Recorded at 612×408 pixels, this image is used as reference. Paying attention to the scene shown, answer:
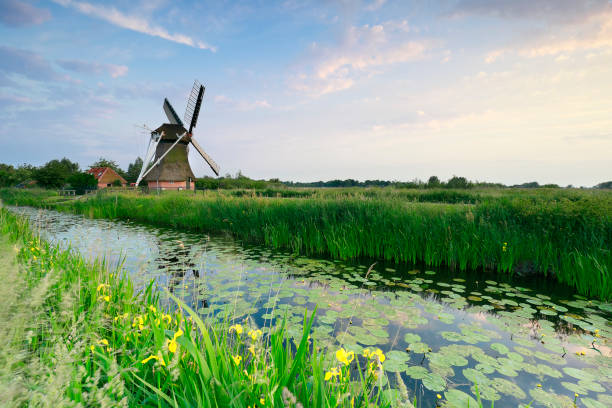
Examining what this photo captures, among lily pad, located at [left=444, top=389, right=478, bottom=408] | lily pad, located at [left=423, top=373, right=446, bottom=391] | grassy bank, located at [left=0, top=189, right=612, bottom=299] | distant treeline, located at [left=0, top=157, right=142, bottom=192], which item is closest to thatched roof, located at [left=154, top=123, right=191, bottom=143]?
distant treeline, located at [left=0, top=157, right=142, bottom=192]

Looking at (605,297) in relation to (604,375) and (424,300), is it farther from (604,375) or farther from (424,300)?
(424,300)

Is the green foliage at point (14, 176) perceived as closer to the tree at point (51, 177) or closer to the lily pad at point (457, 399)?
the tree at point (51, 177)

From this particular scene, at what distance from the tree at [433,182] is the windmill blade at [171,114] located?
25.6m

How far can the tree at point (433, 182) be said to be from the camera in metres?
26.3

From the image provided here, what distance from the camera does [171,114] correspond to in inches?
1187

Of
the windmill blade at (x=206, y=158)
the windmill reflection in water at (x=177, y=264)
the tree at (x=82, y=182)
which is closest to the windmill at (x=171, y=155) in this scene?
the windmill blade at (x=206, y=158)

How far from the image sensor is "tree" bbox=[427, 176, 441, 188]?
86.4ft

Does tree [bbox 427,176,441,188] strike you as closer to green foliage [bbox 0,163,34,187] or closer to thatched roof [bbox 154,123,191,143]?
thatched roof [bbox 154,123,191,143]

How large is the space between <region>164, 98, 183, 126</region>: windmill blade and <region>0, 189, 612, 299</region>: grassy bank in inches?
904

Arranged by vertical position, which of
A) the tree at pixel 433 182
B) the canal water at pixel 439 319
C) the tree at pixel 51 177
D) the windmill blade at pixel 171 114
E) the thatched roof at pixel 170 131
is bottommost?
the canal water at pixel 439 319

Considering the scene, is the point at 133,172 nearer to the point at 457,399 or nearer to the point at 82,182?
the point at 82,182

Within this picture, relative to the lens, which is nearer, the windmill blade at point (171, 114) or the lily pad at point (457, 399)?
the lily pad at point (457, 399)

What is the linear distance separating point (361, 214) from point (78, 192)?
119 ft

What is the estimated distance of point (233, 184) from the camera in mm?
42031
